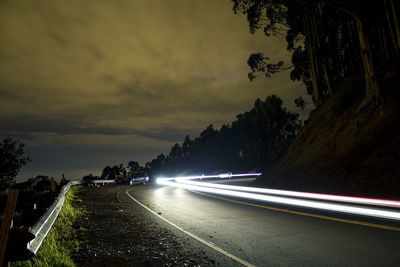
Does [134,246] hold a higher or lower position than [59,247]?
lower

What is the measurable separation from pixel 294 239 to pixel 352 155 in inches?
492

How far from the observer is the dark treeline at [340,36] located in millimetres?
18766

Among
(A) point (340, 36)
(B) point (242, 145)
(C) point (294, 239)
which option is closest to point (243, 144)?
(B) point (242, 145)

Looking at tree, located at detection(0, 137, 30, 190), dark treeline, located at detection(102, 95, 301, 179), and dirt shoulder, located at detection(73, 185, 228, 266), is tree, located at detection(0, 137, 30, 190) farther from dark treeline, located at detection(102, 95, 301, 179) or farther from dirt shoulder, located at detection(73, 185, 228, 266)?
dirt shoulder, located at detection(73, 185, 228, 266)

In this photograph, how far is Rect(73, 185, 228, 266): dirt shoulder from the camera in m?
5.21

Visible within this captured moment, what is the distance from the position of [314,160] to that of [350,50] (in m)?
26.4

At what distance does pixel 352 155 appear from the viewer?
16.7 metres

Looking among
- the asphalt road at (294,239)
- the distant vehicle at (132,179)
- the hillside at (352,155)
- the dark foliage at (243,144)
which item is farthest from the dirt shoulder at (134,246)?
the dark foliage at (243,144)

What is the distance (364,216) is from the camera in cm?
870

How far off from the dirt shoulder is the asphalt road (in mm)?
653

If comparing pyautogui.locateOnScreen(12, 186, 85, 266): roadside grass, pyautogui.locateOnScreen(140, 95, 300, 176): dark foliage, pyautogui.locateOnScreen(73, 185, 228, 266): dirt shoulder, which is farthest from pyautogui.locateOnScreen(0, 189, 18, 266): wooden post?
pyautogui.locateOnScreen(140, 95, 300, 176): dark foliage

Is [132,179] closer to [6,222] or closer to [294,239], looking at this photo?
[294,239]

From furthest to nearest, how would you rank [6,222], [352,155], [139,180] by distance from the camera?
1. [139,180]
2. [352,155]
3. [6,222]

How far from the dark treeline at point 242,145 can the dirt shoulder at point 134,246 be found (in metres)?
29.6
